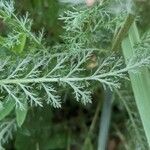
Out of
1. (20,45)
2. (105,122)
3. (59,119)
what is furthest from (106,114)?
(20,45)

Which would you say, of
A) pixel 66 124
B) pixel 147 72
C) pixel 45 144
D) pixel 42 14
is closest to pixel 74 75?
pixel 147 72

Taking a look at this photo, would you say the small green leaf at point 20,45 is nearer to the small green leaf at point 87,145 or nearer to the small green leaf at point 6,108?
the small green leaf at point 6,108

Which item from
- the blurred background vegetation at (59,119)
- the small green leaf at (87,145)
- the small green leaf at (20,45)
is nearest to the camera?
the small green leaf at (20,45)

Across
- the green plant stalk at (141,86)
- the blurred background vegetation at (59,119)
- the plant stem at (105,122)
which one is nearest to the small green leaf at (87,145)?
the blurred background vegetation at (59,119)

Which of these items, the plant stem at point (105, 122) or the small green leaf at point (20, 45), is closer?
the small green leaf at point (20, 45)

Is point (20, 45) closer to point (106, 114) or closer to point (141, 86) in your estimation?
point (141, 86)

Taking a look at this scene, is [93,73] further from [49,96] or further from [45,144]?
[45,144]
